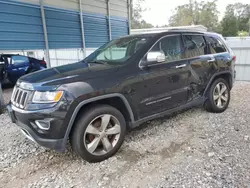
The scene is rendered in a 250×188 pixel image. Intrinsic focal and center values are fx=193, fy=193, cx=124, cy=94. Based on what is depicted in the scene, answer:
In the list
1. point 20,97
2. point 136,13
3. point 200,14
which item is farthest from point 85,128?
point 200,14

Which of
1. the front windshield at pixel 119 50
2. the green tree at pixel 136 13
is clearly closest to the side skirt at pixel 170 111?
the front windshield at pixel 119 50

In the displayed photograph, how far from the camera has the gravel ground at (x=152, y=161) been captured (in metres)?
2.24

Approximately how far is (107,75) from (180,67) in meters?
1.41

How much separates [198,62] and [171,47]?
2.16ft

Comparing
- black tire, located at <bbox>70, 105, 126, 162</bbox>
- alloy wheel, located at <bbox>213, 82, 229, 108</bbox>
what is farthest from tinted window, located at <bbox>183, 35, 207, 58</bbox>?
black tire, located at <bbox>70, 105, 126, 162</bbox>

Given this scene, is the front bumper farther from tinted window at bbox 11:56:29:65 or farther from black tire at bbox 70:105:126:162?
tinted window at bbox 11:56:29:65

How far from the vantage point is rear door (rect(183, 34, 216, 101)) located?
138 inches

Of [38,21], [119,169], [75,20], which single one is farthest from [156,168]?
[75,20]

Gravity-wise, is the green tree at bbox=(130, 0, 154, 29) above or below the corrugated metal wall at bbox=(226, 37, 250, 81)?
above

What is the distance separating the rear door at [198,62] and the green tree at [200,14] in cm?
3312

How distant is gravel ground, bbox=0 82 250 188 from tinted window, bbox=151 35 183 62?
4.24 feet

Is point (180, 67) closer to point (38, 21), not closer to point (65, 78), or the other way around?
point (65, 78)

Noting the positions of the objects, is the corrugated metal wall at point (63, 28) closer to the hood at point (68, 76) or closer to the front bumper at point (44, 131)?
the hood at point (68, 76)

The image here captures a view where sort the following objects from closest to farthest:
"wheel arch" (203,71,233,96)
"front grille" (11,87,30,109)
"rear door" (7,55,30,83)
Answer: "front grille" (11,87,30,109), "wheel arch" (203,71,233,96), "rear door" (7,55,30,83)
